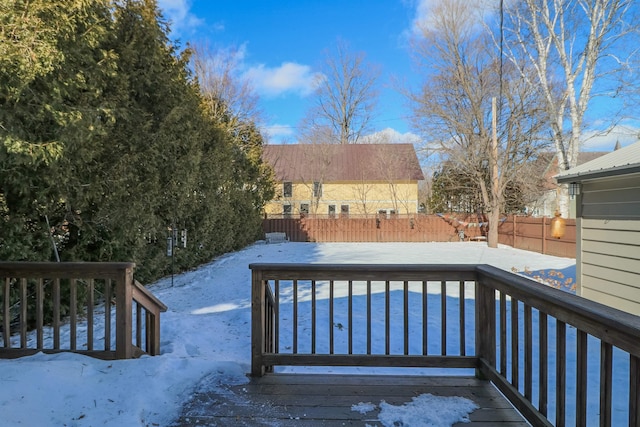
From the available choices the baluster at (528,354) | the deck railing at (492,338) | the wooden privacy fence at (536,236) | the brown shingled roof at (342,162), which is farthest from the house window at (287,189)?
the baluster at (528,354)

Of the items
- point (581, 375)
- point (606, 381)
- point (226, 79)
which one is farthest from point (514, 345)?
point (226, 79)

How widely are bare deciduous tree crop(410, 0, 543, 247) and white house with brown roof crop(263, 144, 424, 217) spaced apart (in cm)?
709

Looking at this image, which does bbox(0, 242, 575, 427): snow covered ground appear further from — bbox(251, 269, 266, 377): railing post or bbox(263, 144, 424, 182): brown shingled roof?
bbox(263, 144, 424, 182): brown shingled roof

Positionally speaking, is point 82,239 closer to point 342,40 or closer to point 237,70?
point 237,70

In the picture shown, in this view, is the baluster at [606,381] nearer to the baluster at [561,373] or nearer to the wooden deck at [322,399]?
the baluster at [561,373]

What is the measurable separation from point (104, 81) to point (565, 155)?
1618 cm

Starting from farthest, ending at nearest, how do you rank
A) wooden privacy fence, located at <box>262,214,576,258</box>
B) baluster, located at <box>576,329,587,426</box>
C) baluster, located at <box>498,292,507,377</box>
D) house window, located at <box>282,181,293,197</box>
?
house window, located at <box>282,181,293,197</box> < wooden privacy fence, located at <box>262,214,576,258</box> < baluster, located at <box>498,292,507,377</box> < baluster, located at <box>576,329,587,426</box>

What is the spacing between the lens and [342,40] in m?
25.5

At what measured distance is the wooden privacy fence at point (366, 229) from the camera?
19062mm

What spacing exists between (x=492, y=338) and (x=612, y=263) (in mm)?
4208

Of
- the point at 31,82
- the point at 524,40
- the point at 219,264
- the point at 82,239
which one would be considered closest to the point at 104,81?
the point at 31,82

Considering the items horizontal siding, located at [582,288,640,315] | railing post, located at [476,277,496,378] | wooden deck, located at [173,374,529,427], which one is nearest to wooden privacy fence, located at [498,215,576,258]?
horizontal siding, located at [582,288,640,315]

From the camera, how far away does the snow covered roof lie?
15.3 ft

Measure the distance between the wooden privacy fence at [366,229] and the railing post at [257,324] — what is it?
54.3ft
